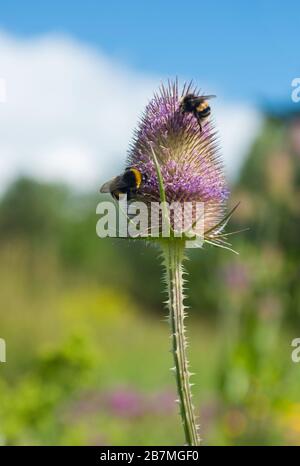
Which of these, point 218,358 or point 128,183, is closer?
point 128,183

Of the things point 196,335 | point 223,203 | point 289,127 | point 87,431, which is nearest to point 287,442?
point 87,431

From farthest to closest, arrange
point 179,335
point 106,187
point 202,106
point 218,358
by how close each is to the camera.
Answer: point 218,358, point 106,187, point 202,106, point 179,335

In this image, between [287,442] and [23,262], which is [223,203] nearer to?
[287,442]

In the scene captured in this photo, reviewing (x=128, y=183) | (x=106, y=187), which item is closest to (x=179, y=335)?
(x=128, y=183)

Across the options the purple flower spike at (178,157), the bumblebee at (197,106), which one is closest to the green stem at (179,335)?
the purple flower spike at (178,157)

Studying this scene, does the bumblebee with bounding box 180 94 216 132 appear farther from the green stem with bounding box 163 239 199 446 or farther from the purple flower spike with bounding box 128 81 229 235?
the green stem with bounding box 163 239 199 446

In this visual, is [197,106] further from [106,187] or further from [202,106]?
[106,187]

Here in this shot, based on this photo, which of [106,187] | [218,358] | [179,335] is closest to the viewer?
[179,335]

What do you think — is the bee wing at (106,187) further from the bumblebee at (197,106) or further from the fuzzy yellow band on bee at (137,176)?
the bumblebee at (197,106)
